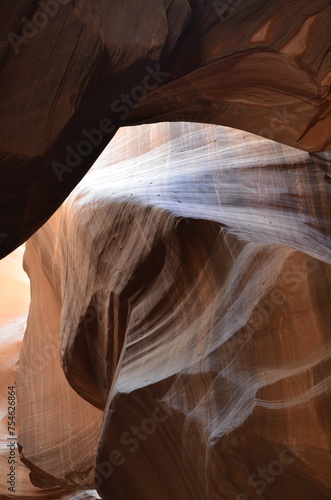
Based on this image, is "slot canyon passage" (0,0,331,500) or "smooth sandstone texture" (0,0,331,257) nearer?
"smooth sandstone texture" (0,0,331,257)

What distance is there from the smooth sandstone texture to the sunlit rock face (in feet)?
1.52

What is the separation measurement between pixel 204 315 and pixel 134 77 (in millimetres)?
1087

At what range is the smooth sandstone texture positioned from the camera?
181 cm

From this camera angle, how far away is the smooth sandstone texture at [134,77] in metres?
1.81

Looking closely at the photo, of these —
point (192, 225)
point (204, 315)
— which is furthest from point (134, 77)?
point (204, 315)

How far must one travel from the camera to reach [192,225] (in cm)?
298

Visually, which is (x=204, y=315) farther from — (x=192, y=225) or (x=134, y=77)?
(x=134, y=77)

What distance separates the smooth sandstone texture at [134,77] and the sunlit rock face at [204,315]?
1.52 feet

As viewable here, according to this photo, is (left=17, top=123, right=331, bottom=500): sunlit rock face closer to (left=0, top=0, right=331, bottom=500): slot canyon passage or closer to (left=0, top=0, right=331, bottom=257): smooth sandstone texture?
(left=0, top=0, right=331, bottom=500): slot canyon passage

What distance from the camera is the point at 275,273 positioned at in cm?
259

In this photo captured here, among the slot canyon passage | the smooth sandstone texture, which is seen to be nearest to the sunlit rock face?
the slot canyon passage

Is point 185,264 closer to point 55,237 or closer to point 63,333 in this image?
point 63,333

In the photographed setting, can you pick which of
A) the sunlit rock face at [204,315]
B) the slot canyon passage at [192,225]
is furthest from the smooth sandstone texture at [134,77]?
the sunlit rock face at [204,315]

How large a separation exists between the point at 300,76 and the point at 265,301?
0.84 metres
